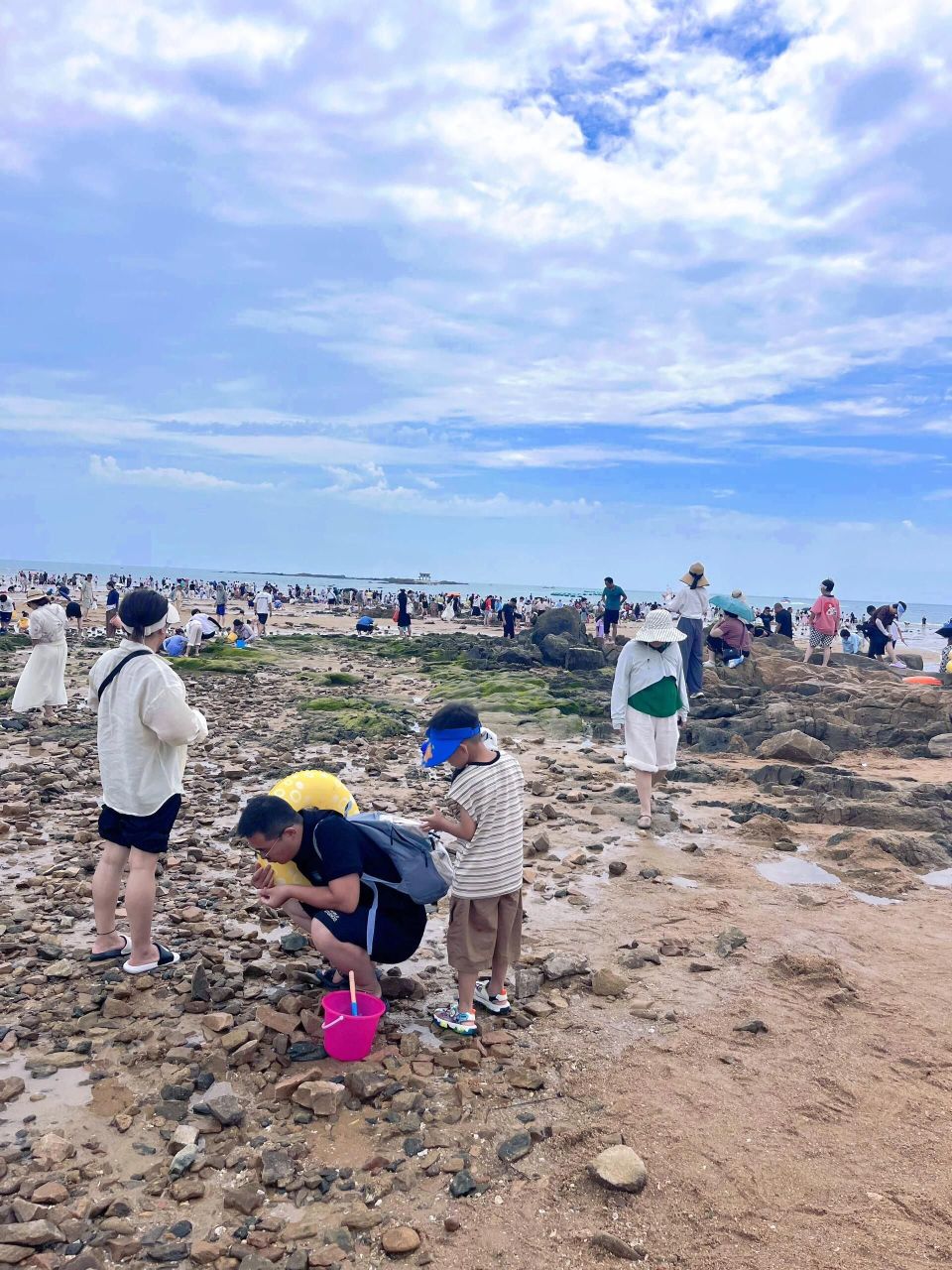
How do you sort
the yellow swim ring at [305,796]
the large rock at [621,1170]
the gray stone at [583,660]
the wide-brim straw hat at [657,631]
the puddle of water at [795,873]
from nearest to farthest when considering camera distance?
the large rock at [621,1170]
the yellow swim ring at [305,796]
the puddle of water at [795,873]
the wide-brim straw hat at [657,631]
the gray stone at [583,660]

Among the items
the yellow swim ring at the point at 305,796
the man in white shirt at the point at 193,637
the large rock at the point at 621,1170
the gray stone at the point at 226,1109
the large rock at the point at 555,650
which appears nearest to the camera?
the large rock at the point at 621,1170

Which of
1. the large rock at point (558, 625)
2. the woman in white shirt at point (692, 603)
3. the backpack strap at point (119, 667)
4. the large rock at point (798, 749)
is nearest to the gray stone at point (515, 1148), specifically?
the backpack strap at point (119, 667)

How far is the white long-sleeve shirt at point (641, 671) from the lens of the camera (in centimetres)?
849

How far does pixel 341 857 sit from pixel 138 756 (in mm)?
1531

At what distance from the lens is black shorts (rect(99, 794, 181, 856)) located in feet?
16.1

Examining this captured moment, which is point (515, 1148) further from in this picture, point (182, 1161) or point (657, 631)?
point (657, 631)

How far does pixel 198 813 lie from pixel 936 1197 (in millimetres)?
7151

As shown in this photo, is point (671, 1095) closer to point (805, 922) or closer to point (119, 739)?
point (805, 922)

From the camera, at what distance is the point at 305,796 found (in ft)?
14.9

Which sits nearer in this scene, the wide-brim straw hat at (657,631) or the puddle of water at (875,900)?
the puddle of water at (875,900)

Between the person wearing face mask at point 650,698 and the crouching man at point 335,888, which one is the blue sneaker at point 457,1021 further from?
the person wearing face mask at point 650,698

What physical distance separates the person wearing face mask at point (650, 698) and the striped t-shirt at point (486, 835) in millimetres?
4083

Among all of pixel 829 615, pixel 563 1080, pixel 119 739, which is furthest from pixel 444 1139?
pixel 829 615

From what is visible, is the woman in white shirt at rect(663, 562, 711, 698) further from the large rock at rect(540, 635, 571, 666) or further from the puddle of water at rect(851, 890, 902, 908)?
the large rock at rect(540, 635, 571, 666)
